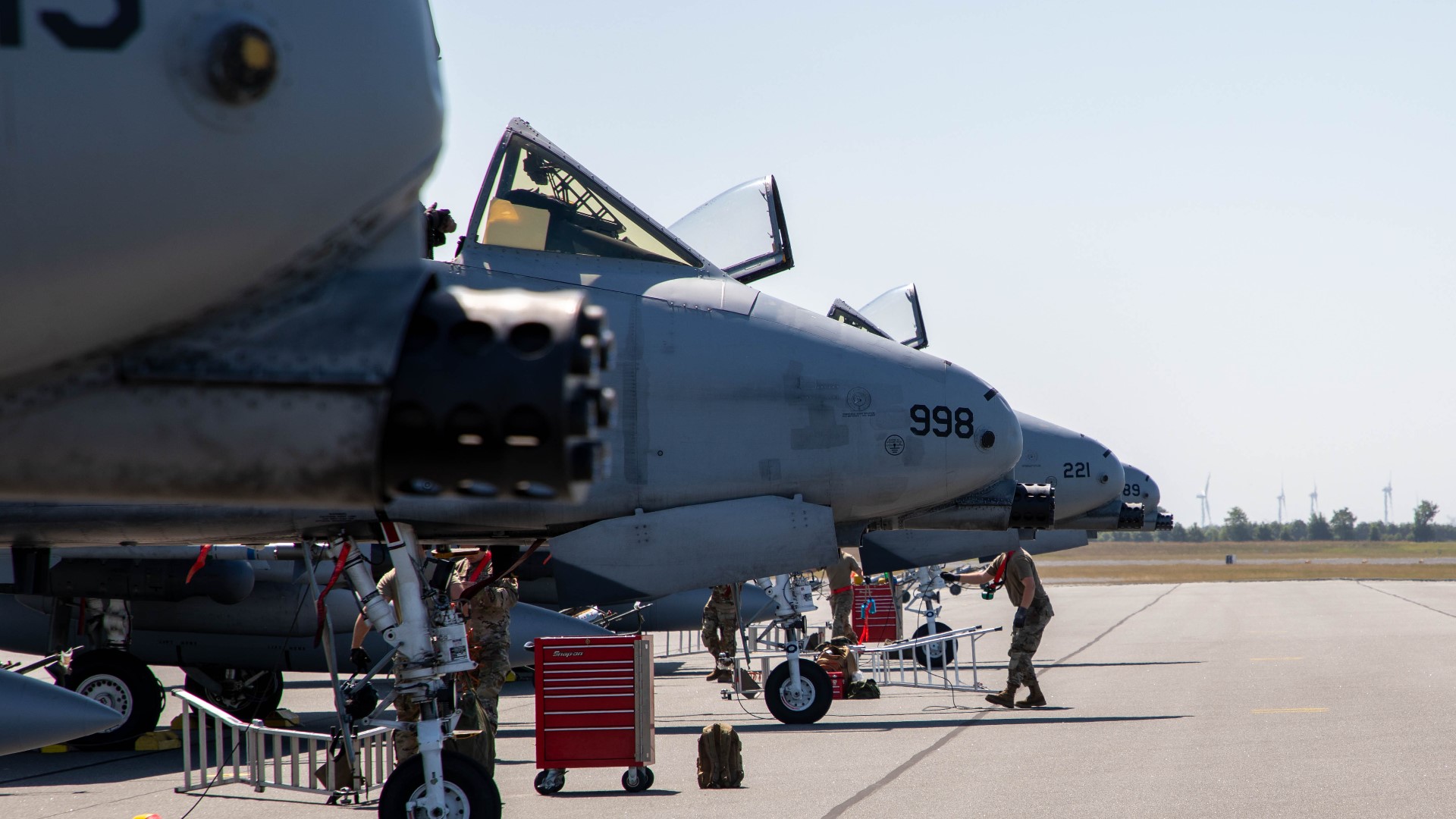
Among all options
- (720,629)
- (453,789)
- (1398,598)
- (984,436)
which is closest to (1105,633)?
(720,629)

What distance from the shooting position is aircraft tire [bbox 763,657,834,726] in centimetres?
1361

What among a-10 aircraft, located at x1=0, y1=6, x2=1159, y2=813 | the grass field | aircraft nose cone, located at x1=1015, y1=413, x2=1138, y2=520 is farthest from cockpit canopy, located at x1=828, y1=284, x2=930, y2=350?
the grass field

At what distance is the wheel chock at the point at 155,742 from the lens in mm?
13125

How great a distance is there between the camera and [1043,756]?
1120cm

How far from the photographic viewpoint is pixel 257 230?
2.14m

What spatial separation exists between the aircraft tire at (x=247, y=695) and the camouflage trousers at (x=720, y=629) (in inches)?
240

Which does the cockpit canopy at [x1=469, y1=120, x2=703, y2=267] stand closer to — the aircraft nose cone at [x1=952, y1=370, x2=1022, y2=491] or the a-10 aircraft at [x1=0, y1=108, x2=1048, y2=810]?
the a-10 aircraft at [x1=0, y1=108, x2=1048, y2=810]

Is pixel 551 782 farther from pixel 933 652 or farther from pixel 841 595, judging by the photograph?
pixel 933 652

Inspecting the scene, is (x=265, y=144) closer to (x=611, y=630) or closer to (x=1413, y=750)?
(x=1413, y=750)

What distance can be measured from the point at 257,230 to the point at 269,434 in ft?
1.15

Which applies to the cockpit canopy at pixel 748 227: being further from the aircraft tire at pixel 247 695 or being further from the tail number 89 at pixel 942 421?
the aircraft tire at pixel 247 695

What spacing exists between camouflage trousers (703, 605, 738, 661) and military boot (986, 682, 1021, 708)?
4261 mm

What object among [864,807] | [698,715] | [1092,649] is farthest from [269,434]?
[1092,649]

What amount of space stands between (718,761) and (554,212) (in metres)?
4.67
